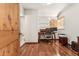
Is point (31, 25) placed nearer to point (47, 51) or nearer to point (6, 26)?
point (47, 51)

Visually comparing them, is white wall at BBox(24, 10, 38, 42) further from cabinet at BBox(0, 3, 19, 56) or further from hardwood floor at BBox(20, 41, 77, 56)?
cabinet at BBox(0, 3, 19, 56)

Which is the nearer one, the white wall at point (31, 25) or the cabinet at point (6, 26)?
the cabinet at point (6, 26)

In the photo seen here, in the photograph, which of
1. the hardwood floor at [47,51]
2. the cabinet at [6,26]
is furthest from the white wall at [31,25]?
the cabinet at [6,26]

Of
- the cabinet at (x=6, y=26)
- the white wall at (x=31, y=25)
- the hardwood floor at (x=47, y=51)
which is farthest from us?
the white wall at (x=31, y=25)

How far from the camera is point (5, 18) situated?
0.86 m

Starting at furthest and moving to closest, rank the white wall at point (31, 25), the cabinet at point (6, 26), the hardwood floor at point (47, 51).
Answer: the white wall at point (31, 25)
the hardwood floor at point (47, 51)
the cabinet at point (6, 26)

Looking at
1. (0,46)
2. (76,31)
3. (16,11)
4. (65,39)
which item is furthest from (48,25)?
(0,46)

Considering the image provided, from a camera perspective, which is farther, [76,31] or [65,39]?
[65,39]

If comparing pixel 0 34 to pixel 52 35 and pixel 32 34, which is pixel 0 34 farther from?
pixel 52 35

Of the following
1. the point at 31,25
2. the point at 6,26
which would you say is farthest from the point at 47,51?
the point at 6,26

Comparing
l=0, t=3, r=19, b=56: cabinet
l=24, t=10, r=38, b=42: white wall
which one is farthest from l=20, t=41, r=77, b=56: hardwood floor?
Answer: l=0, t=3, r=19, b=56: cabinet

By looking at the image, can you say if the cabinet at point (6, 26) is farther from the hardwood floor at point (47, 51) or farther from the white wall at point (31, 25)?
the white wall at point (31, 25)

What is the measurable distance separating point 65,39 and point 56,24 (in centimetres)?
119

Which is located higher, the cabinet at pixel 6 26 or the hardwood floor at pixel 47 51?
the cabinet at pixel 6 26
